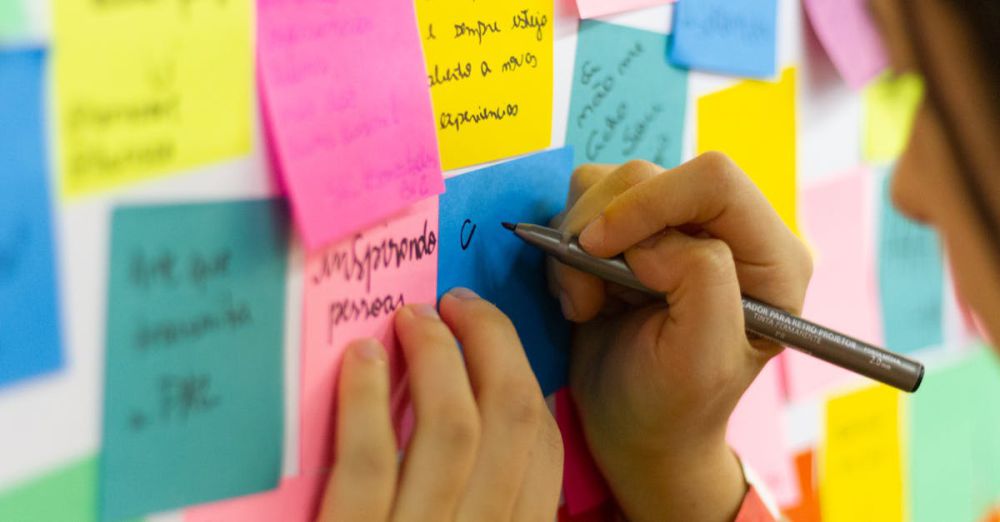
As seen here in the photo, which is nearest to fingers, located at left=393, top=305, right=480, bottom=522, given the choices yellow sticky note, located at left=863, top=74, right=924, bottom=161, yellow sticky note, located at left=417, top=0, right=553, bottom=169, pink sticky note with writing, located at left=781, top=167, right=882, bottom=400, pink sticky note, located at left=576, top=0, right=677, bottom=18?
yellow sticky note, located at left=417, top=0, right=553, bottom=169

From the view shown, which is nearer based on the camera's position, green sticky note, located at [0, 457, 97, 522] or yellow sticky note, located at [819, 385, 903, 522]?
green sticky note, located at [0, 457, 97, 522]

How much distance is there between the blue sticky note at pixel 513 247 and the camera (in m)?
0.54

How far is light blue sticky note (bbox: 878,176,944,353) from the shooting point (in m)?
0.90

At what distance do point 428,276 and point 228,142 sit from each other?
0.15m

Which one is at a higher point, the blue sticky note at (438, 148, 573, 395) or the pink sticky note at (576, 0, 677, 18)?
the pink sticky note at (576, 0, 677, 18)

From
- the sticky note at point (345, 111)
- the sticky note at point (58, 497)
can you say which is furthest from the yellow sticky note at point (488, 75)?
the sticky note at point (58, 497)

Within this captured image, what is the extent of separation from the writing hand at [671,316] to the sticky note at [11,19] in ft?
0.98

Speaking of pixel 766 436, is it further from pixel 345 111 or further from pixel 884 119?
pixel 345 111

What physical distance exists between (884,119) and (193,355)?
2.26 feet

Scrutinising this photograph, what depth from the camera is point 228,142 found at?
16.5 inches

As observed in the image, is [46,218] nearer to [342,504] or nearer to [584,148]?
[342,504]

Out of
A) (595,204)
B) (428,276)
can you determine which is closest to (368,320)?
(428,276)

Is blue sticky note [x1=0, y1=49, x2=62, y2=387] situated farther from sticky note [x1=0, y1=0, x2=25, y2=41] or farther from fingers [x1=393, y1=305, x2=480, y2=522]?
fingers [x1=393, y1=305, x2=480, y2=522]

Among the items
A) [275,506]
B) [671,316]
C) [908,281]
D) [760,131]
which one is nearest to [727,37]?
[760,131]
